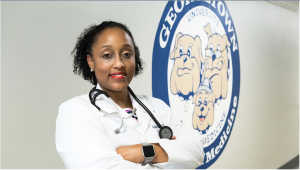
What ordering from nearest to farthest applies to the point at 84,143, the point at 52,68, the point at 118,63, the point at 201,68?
the point at 84,143
the point at 118,63
the point at 52,68
the point at 201,68

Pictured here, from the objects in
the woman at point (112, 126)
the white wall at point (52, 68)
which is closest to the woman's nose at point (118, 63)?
the woman at point (112, 126)

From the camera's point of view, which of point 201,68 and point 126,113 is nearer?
point 126,113

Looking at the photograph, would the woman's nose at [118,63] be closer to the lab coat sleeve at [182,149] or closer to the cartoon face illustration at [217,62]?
the lab coat sleeve at [182,149]

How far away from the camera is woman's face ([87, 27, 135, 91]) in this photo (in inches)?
39.9

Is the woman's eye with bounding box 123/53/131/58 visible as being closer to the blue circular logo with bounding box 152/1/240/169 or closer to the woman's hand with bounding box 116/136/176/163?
the woman's hand with bounding box 116/136/176/163

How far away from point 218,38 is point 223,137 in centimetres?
107

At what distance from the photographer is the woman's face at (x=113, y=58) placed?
1014 millimetres

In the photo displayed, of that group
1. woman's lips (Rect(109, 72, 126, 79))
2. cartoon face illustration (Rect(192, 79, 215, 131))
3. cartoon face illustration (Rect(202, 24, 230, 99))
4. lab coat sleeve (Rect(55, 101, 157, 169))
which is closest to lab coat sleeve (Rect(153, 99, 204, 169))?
lab coat sleeve (Rect(55, 101, 157, 169))

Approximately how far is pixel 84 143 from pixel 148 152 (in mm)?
251

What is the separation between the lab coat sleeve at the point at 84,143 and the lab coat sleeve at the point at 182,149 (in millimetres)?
113

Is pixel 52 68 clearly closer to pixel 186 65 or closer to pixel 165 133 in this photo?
pixel 165 133

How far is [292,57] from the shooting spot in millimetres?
4125

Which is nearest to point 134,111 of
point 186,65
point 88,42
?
point 88,42

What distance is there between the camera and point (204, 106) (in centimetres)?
240
